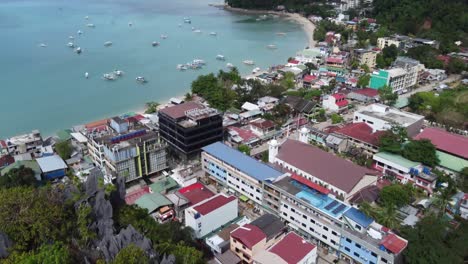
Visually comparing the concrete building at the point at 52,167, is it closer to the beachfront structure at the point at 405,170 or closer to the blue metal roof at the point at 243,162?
the blue metal roof at the point at 243,162

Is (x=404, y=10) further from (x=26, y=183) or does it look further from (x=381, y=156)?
(x=26, y=183)

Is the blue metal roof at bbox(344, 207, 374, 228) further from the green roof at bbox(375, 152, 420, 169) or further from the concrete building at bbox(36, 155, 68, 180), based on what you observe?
the concrete building at bbox(36, 155, 68, 180)

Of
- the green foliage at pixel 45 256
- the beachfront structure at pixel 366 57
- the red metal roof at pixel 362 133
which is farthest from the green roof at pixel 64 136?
the beachfront structure at pixel 366 57

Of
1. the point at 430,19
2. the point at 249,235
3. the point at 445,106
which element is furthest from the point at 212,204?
the point at 430,19

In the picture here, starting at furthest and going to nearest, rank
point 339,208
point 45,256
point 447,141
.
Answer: point 447,141, point 339,208, point 45,256

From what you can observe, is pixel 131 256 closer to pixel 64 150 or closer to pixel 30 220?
pixel 30 220

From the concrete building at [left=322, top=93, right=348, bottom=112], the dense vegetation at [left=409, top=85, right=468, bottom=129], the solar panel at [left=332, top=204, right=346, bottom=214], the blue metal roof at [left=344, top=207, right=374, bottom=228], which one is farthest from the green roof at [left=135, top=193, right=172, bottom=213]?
the dense vegetation at [left=409, top=85, right=468, bottom=129]

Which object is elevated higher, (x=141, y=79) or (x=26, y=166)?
(x=26, y=166)
